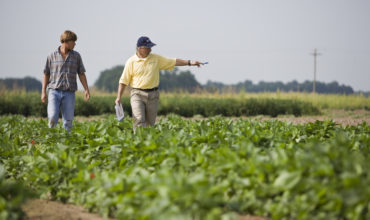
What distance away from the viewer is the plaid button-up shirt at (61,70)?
6129mm

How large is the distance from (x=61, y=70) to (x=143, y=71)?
1409 mm

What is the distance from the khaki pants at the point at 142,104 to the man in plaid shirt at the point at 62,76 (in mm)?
854

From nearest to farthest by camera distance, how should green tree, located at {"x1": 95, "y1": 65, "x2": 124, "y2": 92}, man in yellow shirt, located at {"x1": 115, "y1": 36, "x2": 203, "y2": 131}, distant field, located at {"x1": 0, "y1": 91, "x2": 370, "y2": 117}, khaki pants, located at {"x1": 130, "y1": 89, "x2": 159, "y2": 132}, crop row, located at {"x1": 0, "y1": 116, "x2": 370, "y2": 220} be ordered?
crop row, located at {"x1": 0, "y1": 116, "x2": 370, "y2": 220} < man in yellow shirt, located at {"x1": 115, "y1": 36, "x2": 203, "y2": 131} < khaki pants, located at {"x1": 130, "y1": 89, "x2": 159, "y2": 132} < distant field, located at {"x1": 0, "y1": 91, "x2": 370, "y2": 117} < green tree, located at {"x1": 95, "y1": 65, "x2": 124, "y2": 92}

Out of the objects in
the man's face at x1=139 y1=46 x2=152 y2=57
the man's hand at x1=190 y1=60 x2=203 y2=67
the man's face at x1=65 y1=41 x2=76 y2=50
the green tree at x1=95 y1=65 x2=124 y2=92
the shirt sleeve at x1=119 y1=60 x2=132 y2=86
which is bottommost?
the shirt sleeve at x1=119 y1=60 x2=132 y2=86

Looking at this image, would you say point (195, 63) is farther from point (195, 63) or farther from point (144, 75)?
point (144, 75)

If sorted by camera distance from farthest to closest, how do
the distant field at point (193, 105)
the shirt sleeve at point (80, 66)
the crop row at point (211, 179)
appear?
the distant field at point (193, 105)
the shirt sleeve at point (80, 66)
the crop row at point (211, 179)

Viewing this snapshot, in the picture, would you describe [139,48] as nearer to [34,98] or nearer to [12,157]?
[12,157]

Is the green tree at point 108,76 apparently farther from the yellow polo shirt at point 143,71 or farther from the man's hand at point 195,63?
the man's hand at point 195,63

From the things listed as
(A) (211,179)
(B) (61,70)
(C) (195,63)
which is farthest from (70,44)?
(A) (211,179)

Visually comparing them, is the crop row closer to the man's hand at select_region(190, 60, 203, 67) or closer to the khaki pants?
the khaki pants

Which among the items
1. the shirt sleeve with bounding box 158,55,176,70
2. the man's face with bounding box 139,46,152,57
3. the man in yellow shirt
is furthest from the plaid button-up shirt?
the shirt sleeve with bounding box 158,55,176,70

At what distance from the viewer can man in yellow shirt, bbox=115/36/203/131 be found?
19.9 feet

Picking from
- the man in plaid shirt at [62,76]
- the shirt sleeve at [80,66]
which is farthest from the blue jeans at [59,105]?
the shirt sleeve at [80,66]

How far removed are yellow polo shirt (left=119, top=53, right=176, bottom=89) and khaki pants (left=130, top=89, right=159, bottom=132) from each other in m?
0.12
